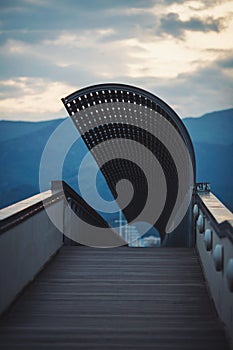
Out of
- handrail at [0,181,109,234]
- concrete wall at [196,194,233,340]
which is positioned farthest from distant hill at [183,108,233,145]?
concrete wall at [196,194,233,340]

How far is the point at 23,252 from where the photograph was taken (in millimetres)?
5207

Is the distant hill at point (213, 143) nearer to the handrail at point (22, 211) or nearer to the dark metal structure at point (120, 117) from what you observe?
the dark metal structure at point (120, 117)

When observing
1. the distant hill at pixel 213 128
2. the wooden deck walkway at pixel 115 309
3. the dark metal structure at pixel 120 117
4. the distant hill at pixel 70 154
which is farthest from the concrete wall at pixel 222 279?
the distant hill at pixel 213 128

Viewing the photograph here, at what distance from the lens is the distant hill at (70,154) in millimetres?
80625

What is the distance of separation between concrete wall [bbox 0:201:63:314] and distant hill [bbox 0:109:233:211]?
6830 cm

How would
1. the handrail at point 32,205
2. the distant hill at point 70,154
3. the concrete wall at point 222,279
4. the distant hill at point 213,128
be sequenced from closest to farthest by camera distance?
the concrete wall at point 222,279 < the handrail at point 32,205 < the distant hill at point 70,154 < the distant hill at point 213,128

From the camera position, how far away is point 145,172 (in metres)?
19.8

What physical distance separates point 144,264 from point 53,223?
144 centimetres

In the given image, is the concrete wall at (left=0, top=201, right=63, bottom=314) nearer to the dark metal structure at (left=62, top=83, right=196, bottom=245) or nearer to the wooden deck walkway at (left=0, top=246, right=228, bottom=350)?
the wooden deck walkway at (left=0, top=246, right=228, bottom=350)

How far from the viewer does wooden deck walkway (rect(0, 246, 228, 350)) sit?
3.86 m

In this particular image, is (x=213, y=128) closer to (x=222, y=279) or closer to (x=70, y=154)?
(x=70, y=154)

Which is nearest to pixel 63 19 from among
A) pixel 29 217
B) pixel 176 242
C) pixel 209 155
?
pixel 176 242

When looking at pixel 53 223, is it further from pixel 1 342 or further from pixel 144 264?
pixel 1 342

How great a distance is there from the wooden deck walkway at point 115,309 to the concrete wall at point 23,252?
0.14 m
